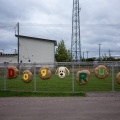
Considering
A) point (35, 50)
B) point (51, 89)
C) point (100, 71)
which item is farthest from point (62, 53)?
point (100, 71)

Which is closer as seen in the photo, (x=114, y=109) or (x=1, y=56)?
(x=114, y=109)

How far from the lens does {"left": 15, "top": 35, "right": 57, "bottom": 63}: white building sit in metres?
58.4

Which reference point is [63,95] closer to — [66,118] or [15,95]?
[15,95]

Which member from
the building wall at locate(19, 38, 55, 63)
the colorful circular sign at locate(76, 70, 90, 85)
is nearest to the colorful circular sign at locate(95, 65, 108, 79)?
the colorful circular sign at locate(76, 70, 90, 85)

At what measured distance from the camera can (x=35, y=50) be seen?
195 feet

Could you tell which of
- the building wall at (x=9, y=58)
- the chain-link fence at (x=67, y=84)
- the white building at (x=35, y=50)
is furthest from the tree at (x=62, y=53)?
the chain-link fence at (x=67, y=84)

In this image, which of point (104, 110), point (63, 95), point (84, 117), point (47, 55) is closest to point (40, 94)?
point (63, 95)

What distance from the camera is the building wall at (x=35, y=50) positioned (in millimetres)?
58438

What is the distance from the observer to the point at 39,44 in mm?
59719

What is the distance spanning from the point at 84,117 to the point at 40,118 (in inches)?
58.9

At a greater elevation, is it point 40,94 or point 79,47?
point 79,47

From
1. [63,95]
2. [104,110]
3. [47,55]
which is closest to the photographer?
[104,110]

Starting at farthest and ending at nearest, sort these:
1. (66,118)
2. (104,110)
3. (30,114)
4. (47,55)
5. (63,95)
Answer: (47,55) → (63,95) → (104,110) → (30,114) → (66,118)

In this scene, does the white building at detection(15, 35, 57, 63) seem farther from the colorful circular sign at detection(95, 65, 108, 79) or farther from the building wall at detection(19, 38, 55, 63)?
the colorful circular sign at detection(95, 65, 108, 79)
